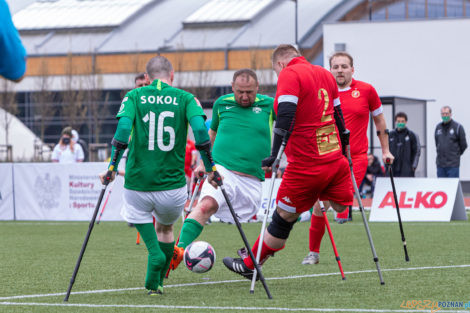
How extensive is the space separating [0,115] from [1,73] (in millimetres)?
50051

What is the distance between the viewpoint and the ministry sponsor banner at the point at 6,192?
62.0 ft

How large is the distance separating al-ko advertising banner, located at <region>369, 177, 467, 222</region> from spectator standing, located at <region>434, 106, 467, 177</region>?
1.72 m

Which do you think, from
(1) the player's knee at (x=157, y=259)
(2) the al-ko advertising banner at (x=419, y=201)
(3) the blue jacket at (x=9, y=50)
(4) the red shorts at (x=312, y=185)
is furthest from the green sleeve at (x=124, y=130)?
(2) the al-ko advertising banner at (x=419, y=201)

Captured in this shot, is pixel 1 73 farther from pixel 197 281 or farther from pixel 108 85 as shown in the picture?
pixel 108 85

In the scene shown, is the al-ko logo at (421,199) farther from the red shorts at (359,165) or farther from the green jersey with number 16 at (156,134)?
the green jersey with number 16 at (156,134)

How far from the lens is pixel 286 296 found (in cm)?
687

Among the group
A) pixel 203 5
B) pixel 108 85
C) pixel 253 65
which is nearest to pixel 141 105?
pixel 253 65

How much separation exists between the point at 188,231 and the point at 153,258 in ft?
3.67

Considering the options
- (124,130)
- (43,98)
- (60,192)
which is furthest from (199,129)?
(43,98)

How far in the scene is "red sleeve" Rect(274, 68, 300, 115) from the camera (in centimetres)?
715

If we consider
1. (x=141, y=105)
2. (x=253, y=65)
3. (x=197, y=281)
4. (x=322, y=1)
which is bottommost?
(x=197, y=281)

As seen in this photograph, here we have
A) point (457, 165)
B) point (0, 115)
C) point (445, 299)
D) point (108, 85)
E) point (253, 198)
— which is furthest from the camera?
point (108, 85)

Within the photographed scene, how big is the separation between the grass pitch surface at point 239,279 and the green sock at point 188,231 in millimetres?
367

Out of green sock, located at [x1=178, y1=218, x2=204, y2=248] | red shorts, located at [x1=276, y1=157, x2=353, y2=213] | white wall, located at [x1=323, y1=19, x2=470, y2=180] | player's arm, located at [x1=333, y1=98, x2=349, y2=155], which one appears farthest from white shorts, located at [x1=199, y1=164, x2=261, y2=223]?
white wall, located at [x1=323, y1=19, x2=470, y2=180]
